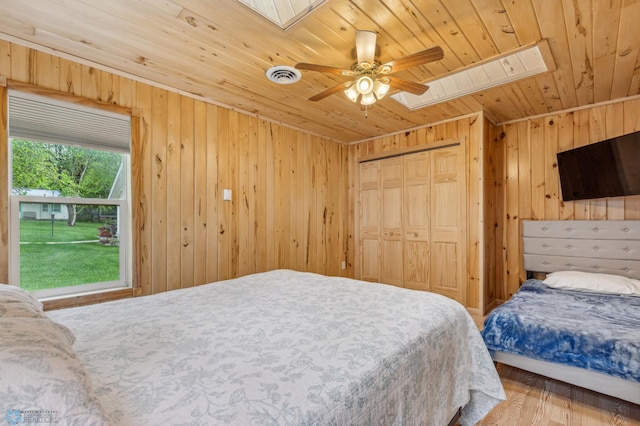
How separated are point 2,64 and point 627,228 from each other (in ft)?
17.4

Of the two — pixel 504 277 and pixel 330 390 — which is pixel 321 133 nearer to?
pixel 504 277

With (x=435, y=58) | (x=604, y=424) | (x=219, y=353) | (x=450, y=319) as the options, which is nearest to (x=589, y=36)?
(x=435, y=58)

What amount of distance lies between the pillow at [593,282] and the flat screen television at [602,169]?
0.80 meters

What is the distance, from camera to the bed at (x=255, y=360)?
26.8 inches

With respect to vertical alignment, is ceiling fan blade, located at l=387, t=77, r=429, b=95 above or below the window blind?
above

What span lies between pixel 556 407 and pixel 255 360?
2150mm

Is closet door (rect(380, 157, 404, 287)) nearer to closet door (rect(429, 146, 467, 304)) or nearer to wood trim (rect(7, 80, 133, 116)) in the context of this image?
closet door (rect(429, 146, 467, 304))

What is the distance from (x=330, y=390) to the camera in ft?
2.79

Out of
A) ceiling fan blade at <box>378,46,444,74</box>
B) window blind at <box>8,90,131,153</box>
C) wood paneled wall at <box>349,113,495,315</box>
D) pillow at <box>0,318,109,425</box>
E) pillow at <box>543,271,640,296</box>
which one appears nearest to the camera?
pillow at <box>0,318,109,425</box>

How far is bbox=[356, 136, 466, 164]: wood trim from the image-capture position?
3623 millimetres

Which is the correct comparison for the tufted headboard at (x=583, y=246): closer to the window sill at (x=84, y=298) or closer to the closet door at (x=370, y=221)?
the closet door at (x=370, y=221)

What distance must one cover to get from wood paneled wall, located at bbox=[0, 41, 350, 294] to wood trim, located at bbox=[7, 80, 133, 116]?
0.04m

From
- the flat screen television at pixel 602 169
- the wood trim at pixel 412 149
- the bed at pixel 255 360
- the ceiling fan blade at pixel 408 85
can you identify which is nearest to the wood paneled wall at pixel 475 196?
the wood trim at pixel 412 149

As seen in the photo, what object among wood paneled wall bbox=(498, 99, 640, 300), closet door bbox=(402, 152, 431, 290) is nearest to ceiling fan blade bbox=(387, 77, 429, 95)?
closet door bbox=(402, 152, 431, 290)
